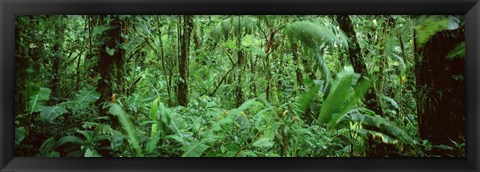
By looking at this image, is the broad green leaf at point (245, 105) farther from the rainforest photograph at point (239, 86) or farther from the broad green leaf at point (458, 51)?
the broad green leaf at point (458, 51)

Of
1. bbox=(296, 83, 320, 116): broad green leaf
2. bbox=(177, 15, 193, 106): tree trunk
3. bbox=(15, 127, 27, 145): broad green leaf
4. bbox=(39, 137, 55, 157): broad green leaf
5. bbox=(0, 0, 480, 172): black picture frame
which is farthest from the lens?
bbox=(177, 15, 193, 106): tree trunk

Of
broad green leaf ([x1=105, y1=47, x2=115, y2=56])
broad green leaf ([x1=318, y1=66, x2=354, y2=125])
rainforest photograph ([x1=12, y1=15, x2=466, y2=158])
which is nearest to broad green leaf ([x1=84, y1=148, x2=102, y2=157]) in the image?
rainforest photograph ([x1=12, y1=15, x2=466, y2=158])

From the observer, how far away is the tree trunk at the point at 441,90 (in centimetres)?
259

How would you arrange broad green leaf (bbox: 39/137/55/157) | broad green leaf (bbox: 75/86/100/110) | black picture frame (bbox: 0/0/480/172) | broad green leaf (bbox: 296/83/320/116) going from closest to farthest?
1. black picture frame (bbox: 0/0/480/172)
2. broad green leaf (bbox: 39/137/55/157)
3. broad green leaf (bbox: 75/86/100/110)
4. broad green leaf (bbox: 296/83/320/116)

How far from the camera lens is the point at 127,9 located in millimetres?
2273

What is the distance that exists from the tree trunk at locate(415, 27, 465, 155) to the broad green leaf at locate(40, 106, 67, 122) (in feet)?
6.84

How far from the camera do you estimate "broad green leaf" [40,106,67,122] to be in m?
2.57

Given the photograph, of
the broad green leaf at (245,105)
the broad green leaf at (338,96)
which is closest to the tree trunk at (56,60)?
the broad green leaf at (245,105)

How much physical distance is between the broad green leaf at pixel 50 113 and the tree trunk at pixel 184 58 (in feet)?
2.32

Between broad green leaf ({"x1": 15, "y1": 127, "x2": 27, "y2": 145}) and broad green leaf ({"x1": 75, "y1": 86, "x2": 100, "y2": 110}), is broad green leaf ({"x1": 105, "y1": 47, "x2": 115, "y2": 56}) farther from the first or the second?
broad green leaf ({"x1": 15, "y1": 127, "x2": 27, "y2": 145})
